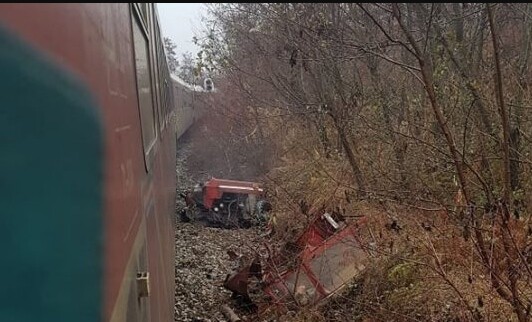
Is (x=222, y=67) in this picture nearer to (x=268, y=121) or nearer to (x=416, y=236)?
(x=268, y=121)

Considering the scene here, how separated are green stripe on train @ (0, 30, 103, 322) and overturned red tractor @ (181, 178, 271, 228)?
37.8 ft

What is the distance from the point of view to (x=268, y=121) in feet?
57.3

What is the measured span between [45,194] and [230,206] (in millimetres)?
12163

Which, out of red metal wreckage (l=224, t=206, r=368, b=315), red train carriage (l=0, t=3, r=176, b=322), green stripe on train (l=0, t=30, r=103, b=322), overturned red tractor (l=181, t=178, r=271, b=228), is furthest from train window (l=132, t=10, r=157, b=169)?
overturned red tractor (l=181, t=178, r=271, b=228)

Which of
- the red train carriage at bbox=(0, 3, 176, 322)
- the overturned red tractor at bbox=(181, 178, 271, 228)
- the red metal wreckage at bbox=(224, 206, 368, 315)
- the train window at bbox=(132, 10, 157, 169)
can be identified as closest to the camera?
the red train carriage at bbox=(0, 3, 176, 322)

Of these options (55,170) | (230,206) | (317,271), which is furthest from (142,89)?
(230,206)

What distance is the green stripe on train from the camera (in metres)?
0.96

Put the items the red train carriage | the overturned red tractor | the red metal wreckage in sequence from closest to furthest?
the red train carriage
the red metal wreckage
the overturned red tractor

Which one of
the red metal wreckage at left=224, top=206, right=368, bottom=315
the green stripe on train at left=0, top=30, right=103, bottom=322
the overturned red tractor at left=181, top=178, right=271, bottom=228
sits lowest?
the overturned red tractor at left=181, top=178, right=271, bottom=228

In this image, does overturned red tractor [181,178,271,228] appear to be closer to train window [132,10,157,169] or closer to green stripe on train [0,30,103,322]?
train window [132,10,157,169]

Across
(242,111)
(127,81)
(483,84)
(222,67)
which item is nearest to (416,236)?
(483,84)

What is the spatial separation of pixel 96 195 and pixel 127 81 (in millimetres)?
896

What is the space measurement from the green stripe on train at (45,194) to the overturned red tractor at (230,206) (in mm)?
11509

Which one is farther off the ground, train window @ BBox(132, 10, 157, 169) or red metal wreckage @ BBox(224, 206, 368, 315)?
train window @ BBox(132, 10, 157, 169)
